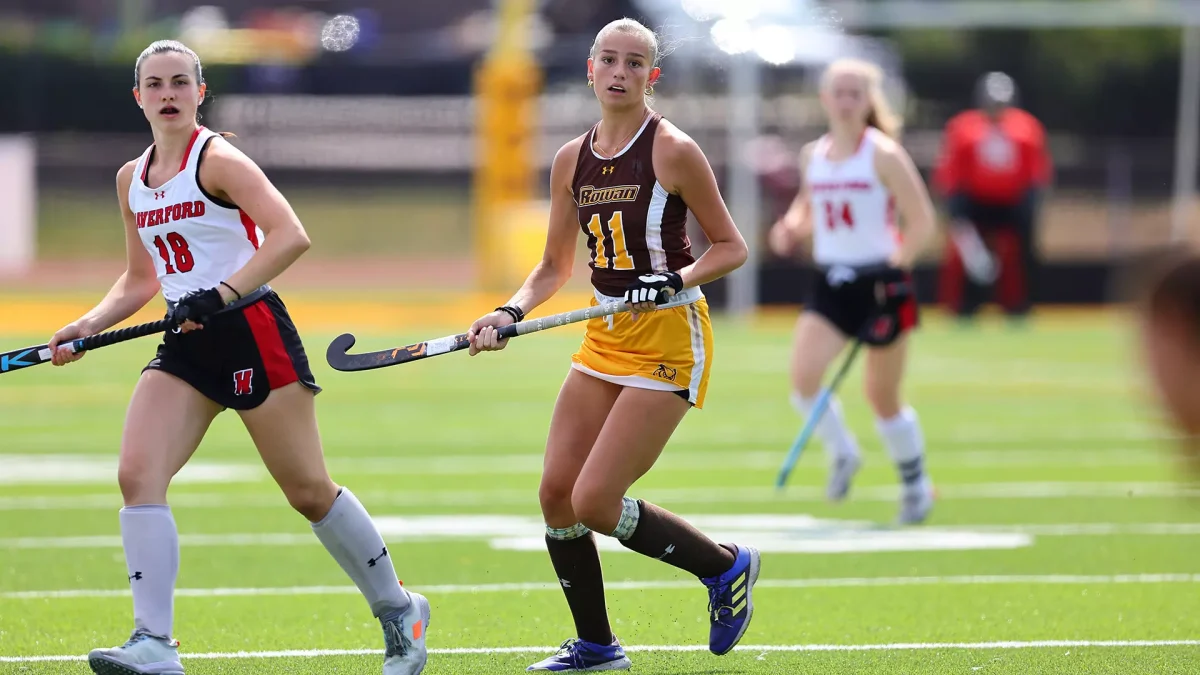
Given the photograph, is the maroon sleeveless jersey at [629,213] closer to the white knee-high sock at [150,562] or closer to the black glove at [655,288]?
the black glove at [655,288]

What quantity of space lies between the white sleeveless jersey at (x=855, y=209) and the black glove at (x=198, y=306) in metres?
4.69

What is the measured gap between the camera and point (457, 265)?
3412cm

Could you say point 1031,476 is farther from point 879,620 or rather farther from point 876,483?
point 879,620

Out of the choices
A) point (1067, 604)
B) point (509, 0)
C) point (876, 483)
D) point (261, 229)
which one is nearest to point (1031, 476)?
point (876, 483)

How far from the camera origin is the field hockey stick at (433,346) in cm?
566

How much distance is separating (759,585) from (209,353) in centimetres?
289

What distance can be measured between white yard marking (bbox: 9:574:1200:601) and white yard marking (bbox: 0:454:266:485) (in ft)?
11.2

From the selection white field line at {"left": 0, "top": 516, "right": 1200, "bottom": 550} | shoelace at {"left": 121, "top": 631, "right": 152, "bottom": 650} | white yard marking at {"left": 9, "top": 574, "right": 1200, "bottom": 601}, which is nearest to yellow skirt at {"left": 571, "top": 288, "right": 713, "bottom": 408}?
shoelace at {"left": 121, "top": 631, "right": 152, "bottom": 650}

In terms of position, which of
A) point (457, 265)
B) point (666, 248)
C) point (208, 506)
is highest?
point (666, 248)

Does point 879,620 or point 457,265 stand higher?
point 879,620

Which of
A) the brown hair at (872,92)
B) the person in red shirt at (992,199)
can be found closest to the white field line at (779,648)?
the brown hair at (872,92)

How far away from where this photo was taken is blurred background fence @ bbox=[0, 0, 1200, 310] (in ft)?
88.9

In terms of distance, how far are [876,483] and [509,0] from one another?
1815cm

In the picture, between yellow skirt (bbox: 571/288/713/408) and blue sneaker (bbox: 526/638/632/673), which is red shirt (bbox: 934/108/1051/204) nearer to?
yellow skirt (bbox: 571/288/713/408)
